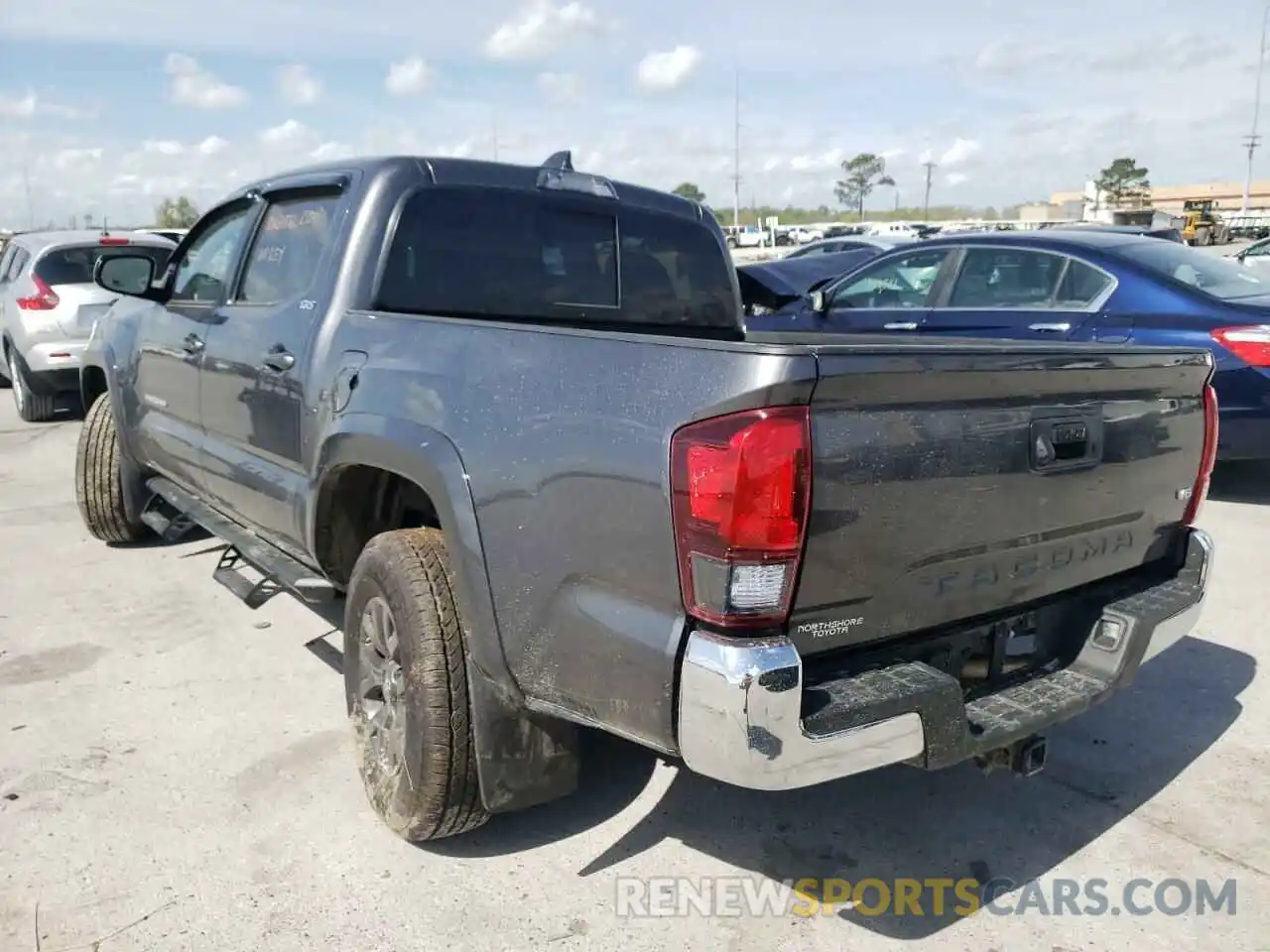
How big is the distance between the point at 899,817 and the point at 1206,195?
91864mm

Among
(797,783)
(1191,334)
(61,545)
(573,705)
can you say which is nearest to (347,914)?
(573,705)

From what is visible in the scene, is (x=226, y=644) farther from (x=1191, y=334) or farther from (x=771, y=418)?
(x=1191, y=334)

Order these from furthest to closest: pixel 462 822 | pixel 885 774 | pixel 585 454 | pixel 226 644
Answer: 1. pixel 226 644
2. pixel 885 774
3. pixel 462 822
4. pixel 585 454

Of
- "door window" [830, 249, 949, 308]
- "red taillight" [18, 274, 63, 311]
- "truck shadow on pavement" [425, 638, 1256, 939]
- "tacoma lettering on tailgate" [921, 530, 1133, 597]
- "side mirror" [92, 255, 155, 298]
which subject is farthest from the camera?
"red taillight" [18, 274, 63, 311]

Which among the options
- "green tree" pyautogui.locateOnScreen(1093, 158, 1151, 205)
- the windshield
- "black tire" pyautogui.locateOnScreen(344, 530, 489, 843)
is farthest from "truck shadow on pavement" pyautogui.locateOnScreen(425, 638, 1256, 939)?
"green tree" pyautogui.locateOnScreen(1093, 158, 1151, 205)

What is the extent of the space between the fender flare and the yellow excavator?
44.3m

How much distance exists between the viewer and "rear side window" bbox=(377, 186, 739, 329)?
350 centimetres

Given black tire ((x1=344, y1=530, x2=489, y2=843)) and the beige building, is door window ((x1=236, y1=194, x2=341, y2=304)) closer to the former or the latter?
black tire ((x1=344, y1=530, x2=489, y2=843))

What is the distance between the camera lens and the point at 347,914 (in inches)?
107

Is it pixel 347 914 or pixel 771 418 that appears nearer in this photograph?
pixel 771 418

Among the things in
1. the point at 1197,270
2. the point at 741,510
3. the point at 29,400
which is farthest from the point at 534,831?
the point at 29,400

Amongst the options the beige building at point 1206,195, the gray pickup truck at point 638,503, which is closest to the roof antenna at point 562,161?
the gray pickup truck at point 638,503

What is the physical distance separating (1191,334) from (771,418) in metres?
4.98

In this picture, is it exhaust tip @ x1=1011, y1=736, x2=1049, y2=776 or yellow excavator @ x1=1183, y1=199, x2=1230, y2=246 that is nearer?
exhaust tip @ x1=1011, y1=736, x2=1049, y2=776
